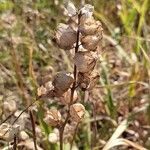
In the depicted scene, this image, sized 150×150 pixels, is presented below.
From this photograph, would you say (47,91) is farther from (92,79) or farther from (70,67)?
(70,67)

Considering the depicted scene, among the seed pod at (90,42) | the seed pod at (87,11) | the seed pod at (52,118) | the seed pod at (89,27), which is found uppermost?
the seed pod at (87,11)

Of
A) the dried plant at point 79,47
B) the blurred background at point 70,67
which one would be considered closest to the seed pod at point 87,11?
the dried plant at point 79,47

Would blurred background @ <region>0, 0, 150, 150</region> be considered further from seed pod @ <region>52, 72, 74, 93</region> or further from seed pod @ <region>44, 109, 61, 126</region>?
seed pod @ <region>52, 72, 74, 93</region>

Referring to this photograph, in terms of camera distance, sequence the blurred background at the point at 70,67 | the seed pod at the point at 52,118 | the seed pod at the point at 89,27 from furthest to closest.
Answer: the blurred background at the point at 70,67
the seed pod at the point at 52,118
the seed pod at the point at 89,27

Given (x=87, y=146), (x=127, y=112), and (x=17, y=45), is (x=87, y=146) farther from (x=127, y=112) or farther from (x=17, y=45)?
(x=17, y=45)

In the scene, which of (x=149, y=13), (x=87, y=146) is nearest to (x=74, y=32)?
(x=87, y=146)

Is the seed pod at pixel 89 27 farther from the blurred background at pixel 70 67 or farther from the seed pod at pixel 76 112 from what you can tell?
the blurred background at pixel 70 67
